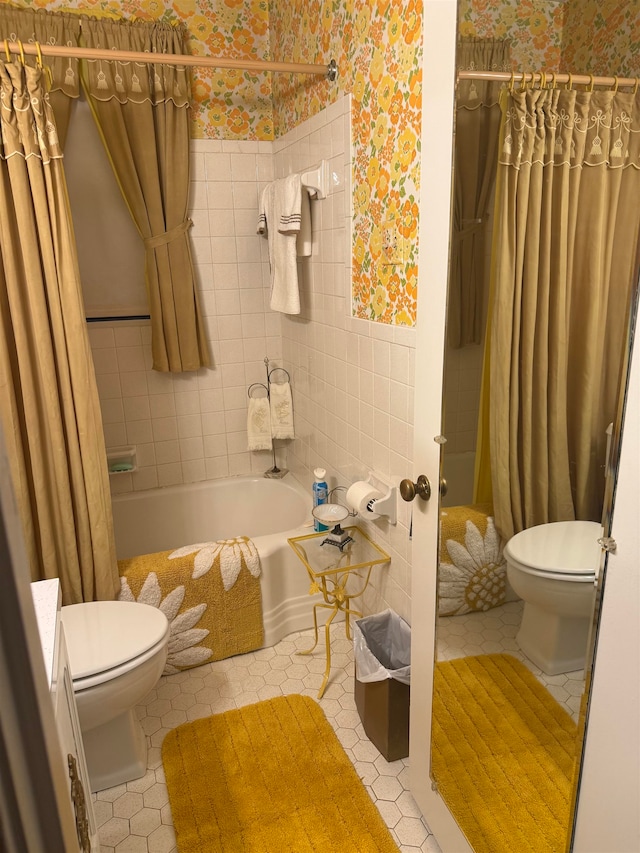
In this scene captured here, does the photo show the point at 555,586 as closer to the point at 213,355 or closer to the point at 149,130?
the point at 213,355

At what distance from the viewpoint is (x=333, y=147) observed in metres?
2.15

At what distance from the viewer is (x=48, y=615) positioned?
1.15 metres

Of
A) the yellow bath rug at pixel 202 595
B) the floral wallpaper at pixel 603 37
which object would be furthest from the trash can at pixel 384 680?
the floral wallpaper at pixel 603 37

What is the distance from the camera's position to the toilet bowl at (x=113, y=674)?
1.64 meters

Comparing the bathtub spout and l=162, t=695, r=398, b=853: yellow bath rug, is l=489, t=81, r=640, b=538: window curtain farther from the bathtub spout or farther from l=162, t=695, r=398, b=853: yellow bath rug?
the bathtub spout

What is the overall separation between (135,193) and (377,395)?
1.58 metres

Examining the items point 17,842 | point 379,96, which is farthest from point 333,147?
Answer: point 17,842

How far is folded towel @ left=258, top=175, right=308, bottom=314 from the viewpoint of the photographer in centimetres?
235

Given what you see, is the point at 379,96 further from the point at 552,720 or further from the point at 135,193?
the point at 552,720

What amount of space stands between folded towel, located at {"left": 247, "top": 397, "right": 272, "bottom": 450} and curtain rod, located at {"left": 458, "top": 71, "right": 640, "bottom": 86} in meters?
2.15

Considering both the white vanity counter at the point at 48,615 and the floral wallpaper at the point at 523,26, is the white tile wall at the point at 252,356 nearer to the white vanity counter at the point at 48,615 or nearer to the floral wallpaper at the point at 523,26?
the floral wallpaper at the point at 523,26

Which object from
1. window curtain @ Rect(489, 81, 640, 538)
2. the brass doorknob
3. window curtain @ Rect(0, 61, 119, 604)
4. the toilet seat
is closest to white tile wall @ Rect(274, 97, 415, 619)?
the brass doorknob

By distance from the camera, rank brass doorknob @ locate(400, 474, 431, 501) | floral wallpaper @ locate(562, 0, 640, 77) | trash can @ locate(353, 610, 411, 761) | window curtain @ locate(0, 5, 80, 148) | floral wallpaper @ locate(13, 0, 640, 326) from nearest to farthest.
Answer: floral wallpaper @ locate(562, 0, 640, 77)
floral wallpaper @ locate(13, 0, 640, 326)
brass doorknob @ locate(400, 474, 431, 501)
trash can @ locate(353, 610, 411, 761)
window curtain @ locate(0, 5, 80, 148)

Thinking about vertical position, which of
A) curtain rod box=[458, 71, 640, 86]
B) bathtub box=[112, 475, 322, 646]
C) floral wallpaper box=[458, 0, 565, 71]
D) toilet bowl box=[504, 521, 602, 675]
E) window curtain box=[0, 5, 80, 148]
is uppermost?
window curtain box=[0, 5, 80, 148]
